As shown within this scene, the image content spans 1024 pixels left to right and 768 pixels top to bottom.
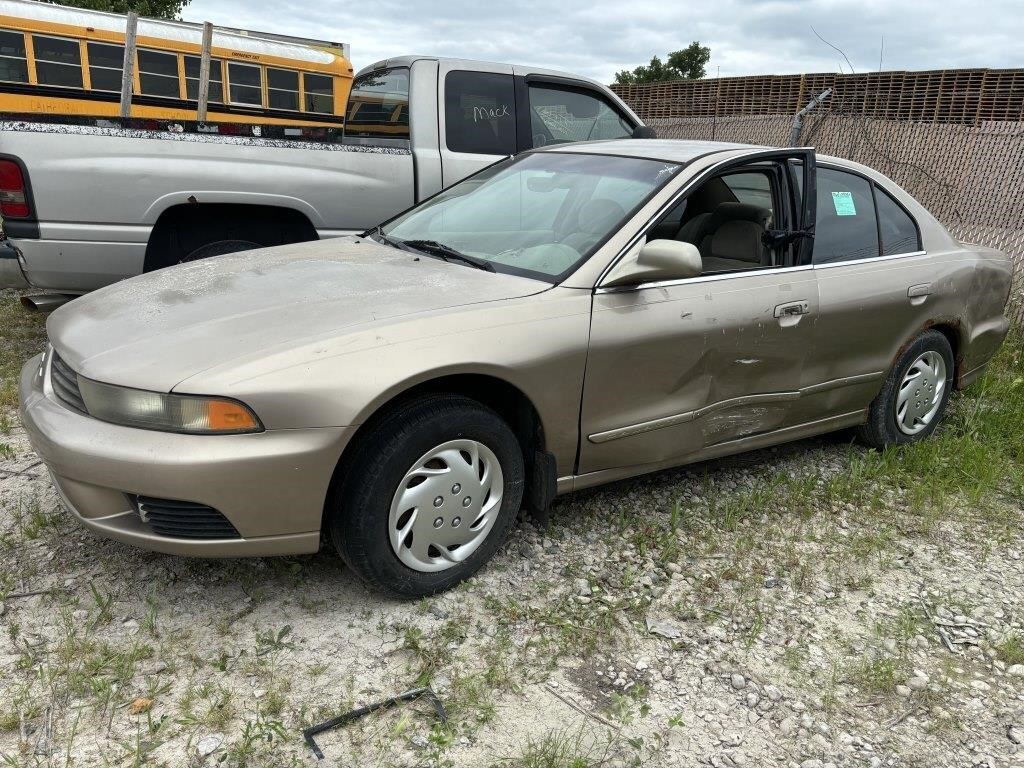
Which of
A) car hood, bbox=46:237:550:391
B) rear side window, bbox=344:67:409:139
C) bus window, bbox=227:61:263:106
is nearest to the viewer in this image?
car hood, bbox=46:237:550:391

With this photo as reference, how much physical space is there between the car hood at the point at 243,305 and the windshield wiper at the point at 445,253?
2.0 inches

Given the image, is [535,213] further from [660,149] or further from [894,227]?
[894,227]

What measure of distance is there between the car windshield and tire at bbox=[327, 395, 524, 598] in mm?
674

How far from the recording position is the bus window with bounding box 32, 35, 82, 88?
11961 mm

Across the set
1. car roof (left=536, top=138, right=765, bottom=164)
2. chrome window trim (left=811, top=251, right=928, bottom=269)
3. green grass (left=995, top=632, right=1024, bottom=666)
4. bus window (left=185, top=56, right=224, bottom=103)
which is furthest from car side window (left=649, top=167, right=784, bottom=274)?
bus window (left=185, top=56, right=224, bottom=103)

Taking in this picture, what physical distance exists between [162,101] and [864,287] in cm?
1180

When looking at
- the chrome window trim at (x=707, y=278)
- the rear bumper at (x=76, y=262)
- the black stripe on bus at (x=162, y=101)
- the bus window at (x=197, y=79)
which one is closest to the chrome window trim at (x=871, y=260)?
the chrome window trim at (x=707, y=278)

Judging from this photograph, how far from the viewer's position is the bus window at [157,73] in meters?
12.6

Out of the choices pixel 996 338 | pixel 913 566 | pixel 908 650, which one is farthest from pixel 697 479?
pixel 996 338

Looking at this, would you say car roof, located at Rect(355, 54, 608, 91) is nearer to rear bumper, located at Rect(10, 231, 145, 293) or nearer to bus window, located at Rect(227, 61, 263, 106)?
rear bumper, located at Rect(10, 231, 145, 293)

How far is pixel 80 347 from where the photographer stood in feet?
9.09

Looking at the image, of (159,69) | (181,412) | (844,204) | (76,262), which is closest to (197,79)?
(159,69)

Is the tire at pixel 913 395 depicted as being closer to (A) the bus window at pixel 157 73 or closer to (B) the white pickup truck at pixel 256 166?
(B) the white pickup truck at pixel 256 166

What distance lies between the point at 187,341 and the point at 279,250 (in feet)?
3.85
